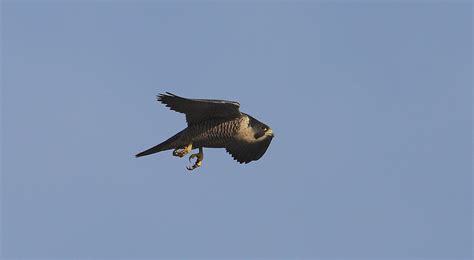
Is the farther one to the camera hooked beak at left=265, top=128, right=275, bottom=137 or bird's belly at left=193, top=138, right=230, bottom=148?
hooked beak at left=265, top=128, right=275, bottom=137

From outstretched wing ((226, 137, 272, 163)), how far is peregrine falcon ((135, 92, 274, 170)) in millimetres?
130

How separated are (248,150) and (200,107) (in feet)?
9.27

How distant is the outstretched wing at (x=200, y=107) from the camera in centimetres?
2667

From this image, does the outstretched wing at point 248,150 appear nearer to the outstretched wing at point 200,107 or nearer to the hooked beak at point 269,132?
the hooked beak at point 269,132

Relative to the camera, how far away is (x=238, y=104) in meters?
27.1

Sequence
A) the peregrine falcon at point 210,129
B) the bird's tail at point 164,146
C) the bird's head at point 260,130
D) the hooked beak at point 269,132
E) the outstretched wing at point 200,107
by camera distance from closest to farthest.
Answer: the outstretched wing at point 200,107, the peregrine falcon at point 210,129, the bird's tail at point 164,146, the bird's head at point 260,130, the hooked beak at point 269,132

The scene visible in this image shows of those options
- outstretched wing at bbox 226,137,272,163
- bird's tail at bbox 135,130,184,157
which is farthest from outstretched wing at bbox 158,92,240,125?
outstretched wing at bbox 226,137,272,163

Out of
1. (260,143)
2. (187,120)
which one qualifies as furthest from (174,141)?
(260,143)

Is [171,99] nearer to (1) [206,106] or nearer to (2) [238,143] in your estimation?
(1) [206,106]

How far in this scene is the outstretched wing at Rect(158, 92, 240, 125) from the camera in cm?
2667

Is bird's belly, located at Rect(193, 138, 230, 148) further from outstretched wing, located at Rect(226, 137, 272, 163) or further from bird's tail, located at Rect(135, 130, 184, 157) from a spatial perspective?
outstretched wing, located at Rect(226, 137, 272, 163)

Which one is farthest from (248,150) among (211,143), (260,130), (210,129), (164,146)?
(164,146)

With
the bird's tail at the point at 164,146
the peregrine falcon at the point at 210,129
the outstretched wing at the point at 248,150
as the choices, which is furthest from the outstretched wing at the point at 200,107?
the outstretched wing at the point at 248,150

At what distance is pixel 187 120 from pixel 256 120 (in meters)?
1.82
